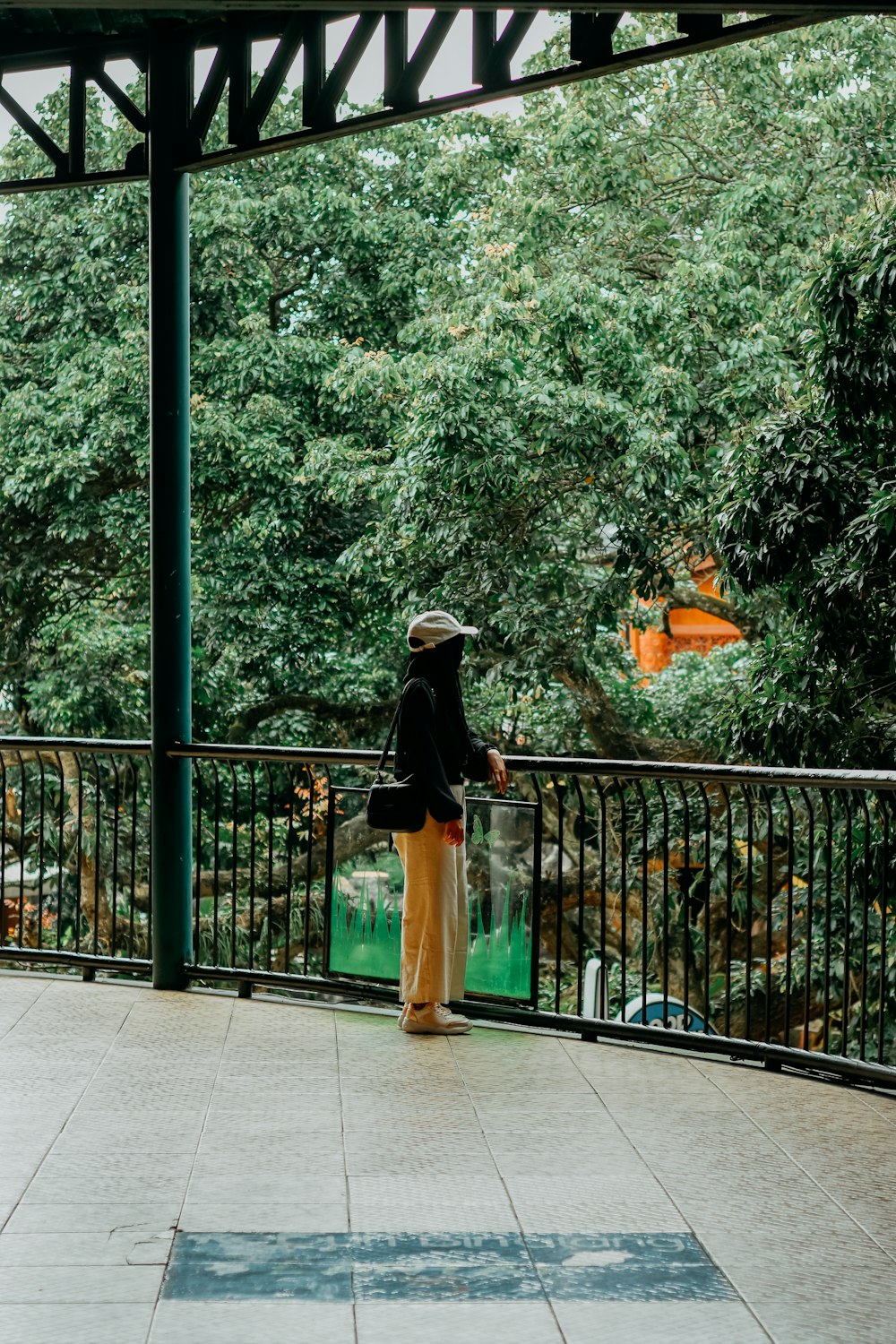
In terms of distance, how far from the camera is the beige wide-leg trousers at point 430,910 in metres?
6.10

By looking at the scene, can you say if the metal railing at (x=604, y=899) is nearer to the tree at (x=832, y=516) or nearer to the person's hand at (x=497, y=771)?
the person's hand at (x=497, y=771)

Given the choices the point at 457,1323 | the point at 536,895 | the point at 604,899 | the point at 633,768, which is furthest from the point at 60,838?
the point at 457,1323

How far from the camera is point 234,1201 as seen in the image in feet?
13.8

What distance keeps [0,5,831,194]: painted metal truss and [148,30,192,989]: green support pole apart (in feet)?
0.30

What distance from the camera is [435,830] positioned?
20.0ft

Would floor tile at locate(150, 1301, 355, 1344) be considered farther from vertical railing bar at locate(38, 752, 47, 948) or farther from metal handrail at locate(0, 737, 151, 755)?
metal handrail at locate(0, 737, 151, 755)

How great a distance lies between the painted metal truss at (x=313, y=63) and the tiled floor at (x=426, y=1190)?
3855mm

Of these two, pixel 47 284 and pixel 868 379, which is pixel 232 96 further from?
pixel 47 284

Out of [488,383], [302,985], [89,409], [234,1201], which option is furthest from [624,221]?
[234,1201]

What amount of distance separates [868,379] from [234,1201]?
581 cm

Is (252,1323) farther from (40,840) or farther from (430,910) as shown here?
(40,840)

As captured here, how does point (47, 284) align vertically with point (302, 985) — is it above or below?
above

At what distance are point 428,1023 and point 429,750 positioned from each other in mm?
1221

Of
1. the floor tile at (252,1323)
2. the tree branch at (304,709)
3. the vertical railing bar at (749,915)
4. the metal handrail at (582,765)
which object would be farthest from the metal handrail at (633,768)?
the tree branch at (304,709)
